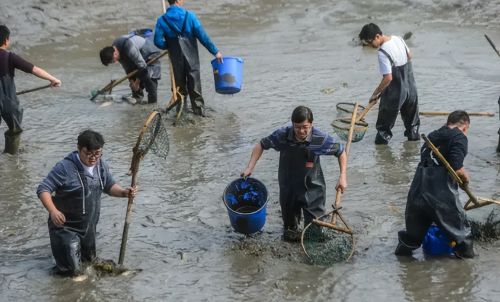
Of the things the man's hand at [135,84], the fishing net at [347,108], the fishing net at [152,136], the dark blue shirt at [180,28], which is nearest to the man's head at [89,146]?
the fishing net at [152,136]

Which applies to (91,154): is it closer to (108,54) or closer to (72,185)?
(72,185)

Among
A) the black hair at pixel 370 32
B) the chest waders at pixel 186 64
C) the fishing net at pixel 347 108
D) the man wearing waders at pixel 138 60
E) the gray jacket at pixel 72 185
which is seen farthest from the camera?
the man wearing waders at pixel 138 60

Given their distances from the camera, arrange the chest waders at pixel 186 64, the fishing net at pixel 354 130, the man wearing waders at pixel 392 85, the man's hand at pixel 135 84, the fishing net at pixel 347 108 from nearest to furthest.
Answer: the fishing net at pixel 354 130
the man wearing waders at pixel 392 85
the fishing net at pixel 347 108
the chest waders at pixel 186 64
the man's hand at pixel 135 84

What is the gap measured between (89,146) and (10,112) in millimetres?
3684

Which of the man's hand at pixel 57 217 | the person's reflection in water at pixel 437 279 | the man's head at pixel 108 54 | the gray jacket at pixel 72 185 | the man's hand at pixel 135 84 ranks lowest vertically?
the person's reflection in water at pixel 437 279

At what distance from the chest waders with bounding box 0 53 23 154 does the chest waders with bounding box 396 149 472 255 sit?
5.21 meters

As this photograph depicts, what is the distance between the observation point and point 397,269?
6.52 meters

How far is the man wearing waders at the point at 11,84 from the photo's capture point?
8.75 metres

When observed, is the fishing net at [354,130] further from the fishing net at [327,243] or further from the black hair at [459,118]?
the black hair at [459,118]

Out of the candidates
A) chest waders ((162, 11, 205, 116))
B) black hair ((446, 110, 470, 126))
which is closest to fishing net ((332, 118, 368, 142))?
black hair ((446, 110, 470, 126))

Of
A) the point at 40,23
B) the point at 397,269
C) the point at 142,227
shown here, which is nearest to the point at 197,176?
the point at 142,227

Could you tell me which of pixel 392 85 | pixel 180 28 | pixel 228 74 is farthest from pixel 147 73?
pixel 392 85

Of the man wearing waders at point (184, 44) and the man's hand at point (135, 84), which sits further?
the man's hand at point (135, 84)

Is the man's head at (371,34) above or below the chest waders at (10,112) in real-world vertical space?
above
